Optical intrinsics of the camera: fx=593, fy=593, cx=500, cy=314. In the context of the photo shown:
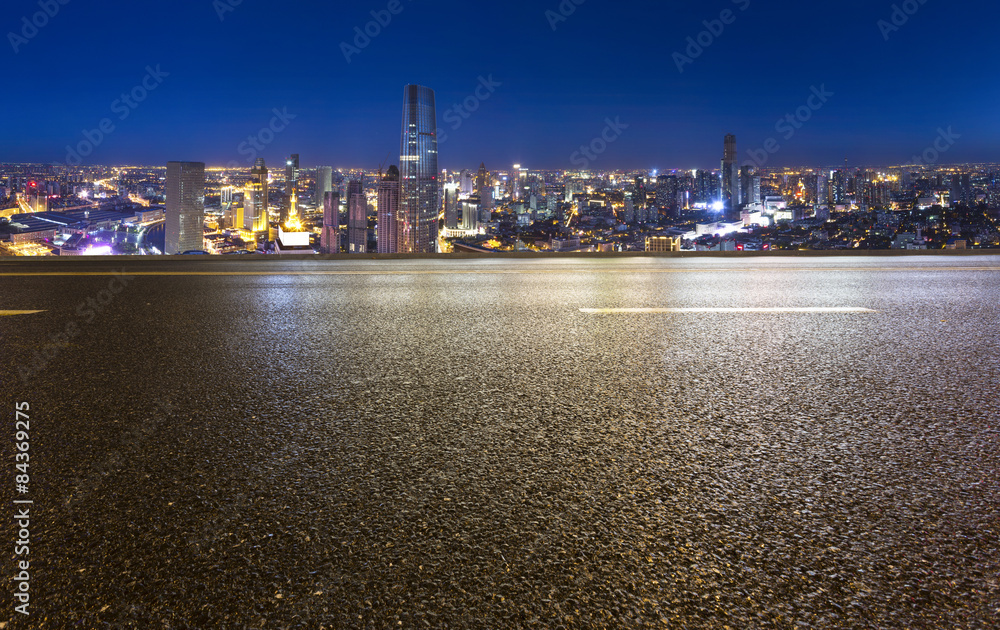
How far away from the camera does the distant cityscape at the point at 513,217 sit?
1125 cm

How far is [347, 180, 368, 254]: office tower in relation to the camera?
75.3ft

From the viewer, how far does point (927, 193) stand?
73.7ft

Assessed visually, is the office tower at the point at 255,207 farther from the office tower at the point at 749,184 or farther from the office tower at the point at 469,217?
the office tower at the point at 749,184

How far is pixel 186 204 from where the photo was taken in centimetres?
1599

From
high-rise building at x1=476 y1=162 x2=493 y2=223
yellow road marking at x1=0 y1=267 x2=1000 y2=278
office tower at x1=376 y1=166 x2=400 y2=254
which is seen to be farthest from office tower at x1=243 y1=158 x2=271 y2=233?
yellow road marking at x1=0 y1=267 x2=1000 y2=278

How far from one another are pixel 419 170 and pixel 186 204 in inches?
1346

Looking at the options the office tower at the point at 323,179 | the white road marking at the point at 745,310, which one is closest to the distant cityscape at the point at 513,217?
the office tower at the point at 323,179

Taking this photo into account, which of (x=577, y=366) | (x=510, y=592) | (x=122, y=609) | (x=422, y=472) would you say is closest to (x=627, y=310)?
(x=577, y=366)

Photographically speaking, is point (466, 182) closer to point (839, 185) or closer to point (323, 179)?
point (323, 179)

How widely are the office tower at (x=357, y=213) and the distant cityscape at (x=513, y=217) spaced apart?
0.11m

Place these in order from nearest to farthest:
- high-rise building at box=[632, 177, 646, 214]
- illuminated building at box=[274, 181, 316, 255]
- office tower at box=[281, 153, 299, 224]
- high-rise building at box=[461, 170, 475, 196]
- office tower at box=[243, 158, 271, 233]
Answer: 1. illuminated building at box=[274, 181, 316, 255]
2. office tower at box=[243, 158, 271, 233]
3. high-rise building at box=[632, 177, 646, 214]
4. office tower at box=[281, 153, 299, 224]
5. high-rise building at box=[461, 170, 475, 196]

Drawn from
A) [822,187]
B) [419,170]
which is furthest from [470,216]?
[822,187]

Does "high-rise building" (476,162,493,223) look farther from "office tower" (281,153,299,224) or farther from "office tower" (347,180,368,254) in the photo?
"office tower" (281,153,299,224)

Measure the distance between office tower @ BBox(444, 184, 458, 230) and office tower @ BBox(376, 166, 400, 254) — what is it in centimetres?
644
